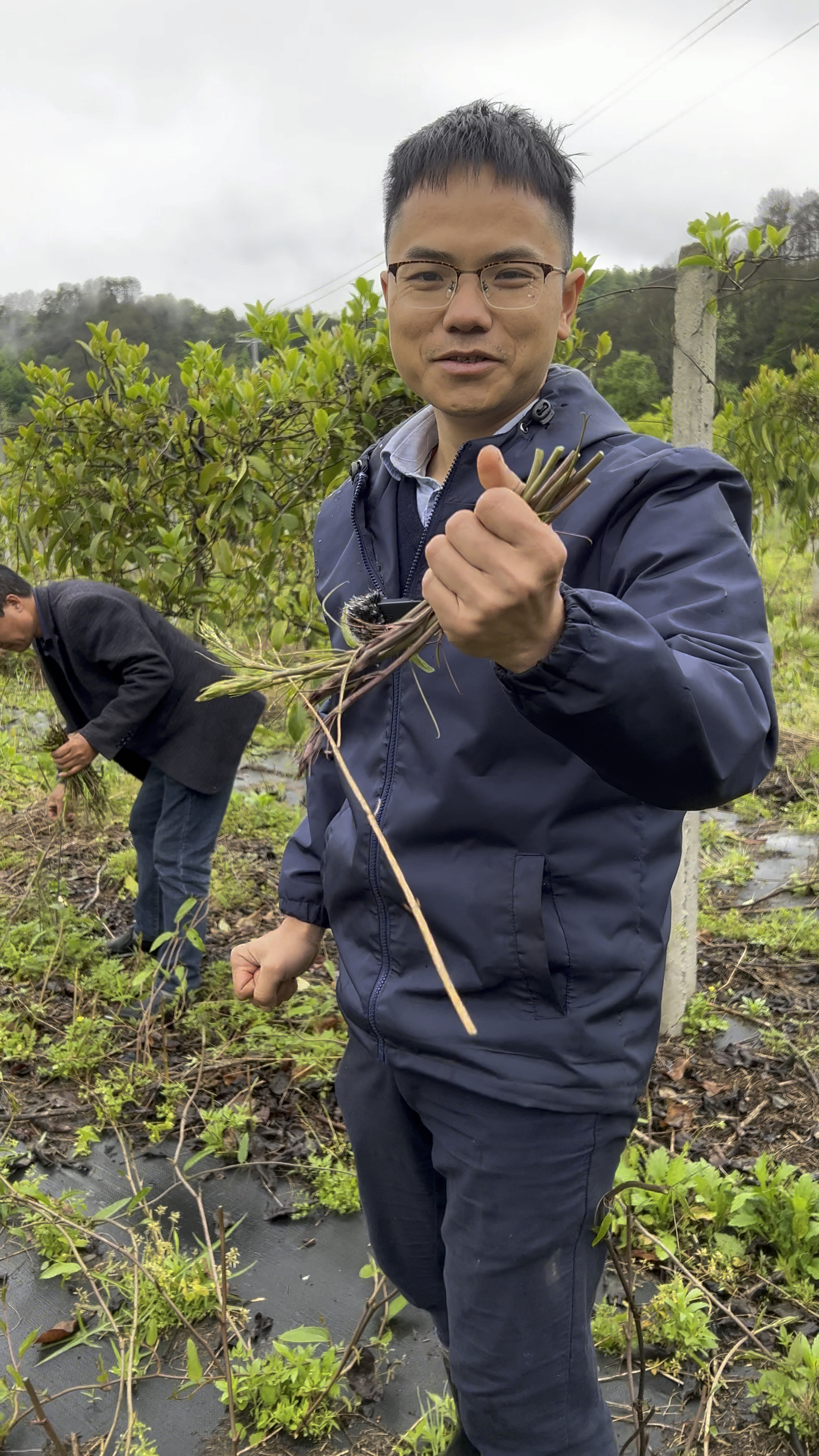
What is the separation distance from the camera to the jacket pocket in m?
1.13

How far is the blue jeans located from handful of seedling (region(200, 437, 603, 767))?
2.11 meters

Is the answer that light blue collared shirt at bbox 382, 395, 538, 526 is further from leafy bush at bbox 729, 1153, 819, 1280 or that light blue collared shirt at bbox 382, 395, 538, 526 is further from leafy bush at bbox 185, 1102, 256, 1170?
leafy bush at bbox 185, 1102, 256, 1170

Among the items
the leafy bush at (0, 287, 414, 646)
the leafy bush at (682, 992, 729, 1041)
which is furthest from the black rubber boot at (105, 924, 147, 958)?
the leafy bush at (682, 992, 729, 1041)

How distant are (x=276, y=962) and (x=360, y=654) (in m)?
0.64

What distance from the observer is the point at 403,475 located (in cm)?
144

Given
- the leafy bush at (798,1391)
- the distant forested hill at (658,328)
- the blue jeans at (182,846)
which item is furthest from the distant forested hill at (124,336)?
the leafy bush at (798,1391)

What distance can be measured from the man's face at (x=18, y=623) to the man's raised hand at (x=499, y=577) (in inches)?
109

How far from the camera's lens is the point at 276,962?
64.6 inches

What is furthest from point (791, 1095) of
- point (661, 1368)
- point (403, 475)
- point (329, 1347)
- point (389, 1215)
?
point (403, 475)

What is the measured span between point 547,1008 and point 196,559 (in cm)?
287

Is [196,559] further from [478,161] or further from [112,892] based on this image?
[478,161]

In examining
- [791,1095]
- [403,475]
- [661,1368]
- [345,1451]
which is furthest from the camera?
[791,1095]

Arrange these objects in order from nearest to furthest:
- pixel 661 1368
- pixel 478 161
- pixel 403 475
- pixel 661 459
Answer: pixel 661 459, pixel 478 161, pixel 403 475, pixel 661 1368

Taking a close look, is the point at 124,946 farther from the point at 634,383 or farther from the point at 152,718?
the point at 634,383
